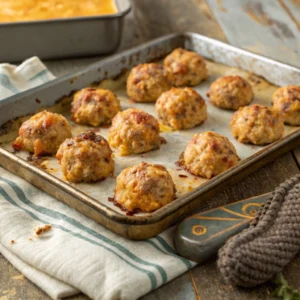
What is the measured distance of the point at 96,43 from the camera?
4.58 m

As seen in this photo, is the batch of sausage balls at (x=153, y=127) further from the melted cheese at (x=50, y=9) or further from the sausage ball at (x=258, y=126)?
the melted cheese at (x=50, y=9)

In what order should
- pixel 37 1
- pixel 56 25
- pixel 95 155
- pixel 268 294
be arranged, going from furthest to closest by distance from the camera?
pixel 37 1 < pixel 56 25 < pixel 95 155 < pixel 268 294

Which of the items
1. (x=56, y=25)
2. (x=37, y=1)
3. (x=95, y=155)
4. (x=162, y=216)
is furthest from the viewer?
(x=37, y=1)

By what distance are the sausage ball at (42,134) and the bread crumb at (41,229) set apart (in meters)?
0.63

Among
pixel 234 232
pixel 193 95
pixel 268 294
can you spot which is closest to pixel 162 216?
pixel 234 232

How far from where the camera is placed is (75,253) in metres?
2.65

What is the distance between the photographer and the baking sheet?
3.14 m

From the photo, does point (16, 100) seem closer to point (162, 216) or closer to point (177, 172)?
point (177, 172)

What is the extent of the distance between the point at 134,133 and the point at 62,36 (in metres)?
1.36

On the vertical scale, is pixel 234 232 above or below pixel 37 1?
below

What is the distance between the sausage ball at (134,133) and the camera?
11.2 feet

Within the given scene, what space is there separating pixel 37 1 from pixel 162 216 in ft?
8.63

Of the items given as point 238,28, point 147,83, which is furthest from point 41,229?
point 238,28

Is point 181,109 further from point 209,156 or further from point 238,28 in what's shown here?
point 238,28
